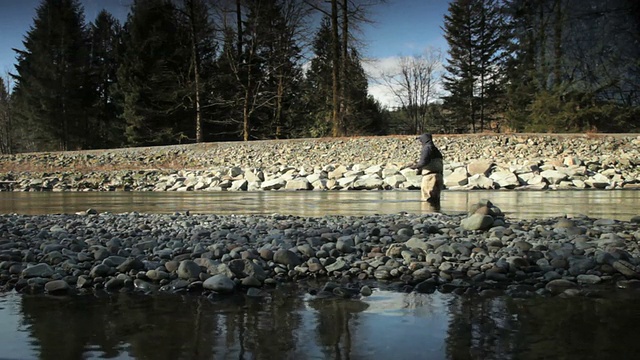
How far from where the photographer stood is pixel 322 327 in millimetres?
3213

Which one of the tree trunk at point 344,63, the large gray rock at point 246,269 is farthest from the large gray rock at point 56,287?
the tree trunk at point 344,63

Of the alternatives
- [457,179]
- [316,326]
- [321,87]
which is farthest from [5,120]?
[316,326]

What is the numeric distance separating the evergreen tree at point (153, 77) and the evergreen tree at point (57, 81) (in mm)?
5877

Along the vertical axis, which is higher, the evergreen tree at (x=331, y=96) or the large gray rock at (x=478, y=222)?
the evergreen tree at (x=331, y=96)

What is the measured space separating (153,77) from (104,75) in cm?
1063

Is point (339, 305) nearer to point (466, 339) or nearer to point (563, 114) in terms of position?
point (466, 339)

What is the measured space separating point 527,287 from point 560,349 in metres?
1.37

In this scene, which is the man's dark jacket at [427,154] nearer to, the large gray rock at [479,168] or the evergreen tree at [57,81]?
the large gray rock at [479,168]

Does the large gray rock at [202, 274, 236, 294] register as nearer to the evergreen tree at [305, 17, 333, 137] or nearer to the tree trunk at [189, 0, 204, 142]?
the tree trunk at [189, 0, 204, 142]

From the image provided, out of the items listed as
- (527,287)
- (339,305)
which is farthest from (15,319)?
(527,287)

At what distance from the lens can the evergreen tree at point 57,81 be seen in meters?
35.0

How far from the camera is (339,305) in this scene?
371 cm

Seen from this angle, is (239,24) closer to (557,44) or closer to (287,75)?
(287,75)

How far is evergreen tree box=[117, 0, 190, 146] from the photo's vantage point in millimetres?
30406
